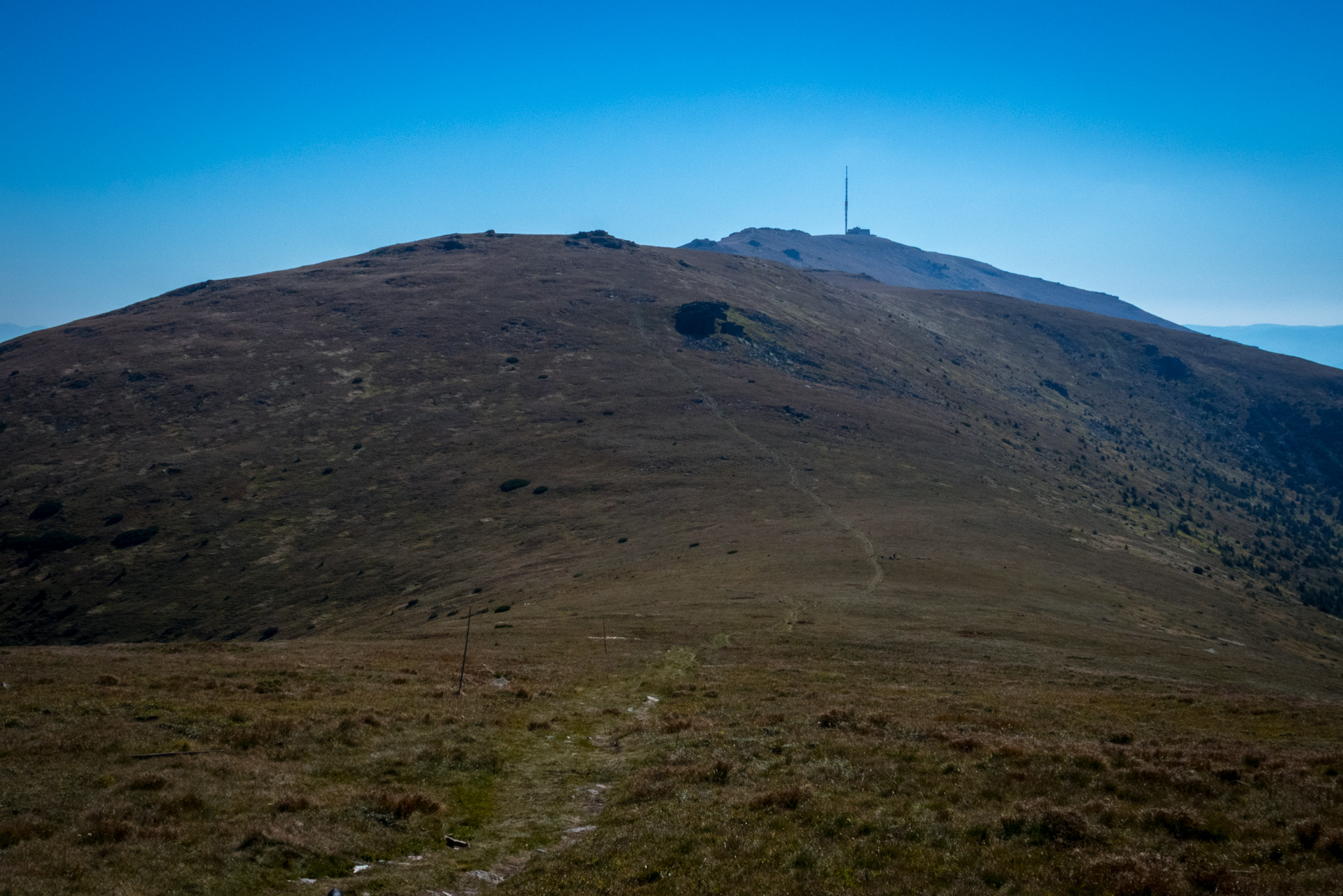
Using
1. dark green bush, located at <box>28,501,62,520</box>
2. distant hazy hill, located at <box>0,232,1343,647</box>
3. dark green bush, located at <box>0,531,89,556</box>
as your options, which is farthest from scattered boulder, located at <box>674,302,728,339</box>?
dark green bush, located at <box>0,531,89,556</box>

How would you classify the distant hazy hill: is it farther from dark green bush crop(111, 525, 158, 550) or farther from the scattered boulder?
dark green bush crop(111, 525, 158, 550)

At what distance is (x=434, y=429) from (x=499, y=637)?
83.1 m

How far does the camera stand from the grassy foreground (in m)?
12.2

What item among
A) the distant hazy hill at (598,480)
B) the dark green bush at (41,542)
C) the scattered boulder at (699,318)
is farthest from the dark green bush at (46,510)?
the scattered boulder at (699,318)

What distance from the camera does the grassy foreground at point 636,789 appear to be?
12.2 metres

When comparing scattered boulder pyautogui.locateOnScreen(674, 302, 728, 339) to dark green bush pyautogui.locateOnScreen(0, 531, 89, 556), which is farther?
scattered boulder pyautogui.locateOnScreen(674, 302, 728, 339)

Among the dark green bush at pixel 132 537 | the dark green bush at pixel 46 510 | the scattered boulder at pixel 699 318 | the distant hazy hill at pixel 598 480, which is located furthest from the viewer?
the scattered boulder at pixel 699 318

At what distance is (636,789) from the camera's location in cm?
1792

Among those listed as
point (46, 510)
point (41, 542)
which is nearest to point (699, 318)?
point (46, 510)

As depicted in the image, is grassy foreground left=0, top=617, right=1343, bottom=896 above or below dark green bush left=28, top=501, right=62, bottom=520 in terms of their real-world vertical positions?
above

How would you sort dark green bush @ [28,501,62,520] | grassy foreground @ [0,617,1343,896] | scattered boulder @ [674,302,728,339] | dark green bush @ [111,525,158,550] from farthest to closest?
scattered boulder @ [674,302,728,339] < dark green bush @ [28,501,62,520] < dark green bush @ [111,525,158,550] < grassy foreground @ [0,617,1343,896]

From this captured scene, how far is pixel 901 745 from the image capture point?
20.1m

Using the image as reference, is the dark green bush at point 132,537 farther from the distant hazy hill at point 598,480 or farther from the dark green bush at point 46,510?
the dark green bush at point 46,510

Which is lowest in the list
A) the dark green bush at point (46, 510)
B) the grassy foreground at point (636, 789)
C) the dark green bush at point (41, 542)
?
the dark green bush at point (41, 542)
